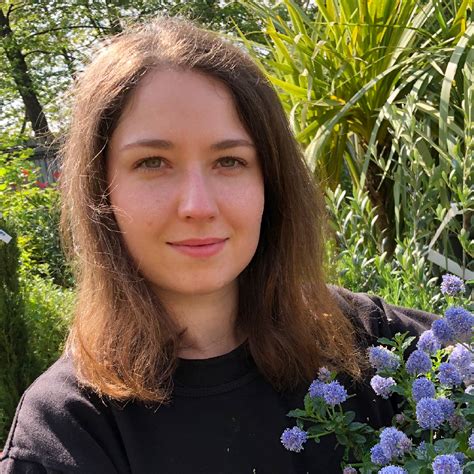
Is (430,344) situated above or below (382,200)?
above

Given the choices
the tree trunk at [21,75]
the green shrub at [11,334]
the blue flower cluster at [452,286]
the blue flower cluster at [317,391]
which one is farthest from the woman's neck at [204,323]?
the tree trunk at [21,75]

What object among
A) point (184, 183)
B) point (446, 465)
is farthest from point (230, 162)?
point (446, 465)

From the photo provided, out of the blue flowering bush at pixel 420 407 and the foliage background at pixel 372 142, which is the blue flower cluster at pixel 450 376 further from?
the foliage background at pixel 372 142

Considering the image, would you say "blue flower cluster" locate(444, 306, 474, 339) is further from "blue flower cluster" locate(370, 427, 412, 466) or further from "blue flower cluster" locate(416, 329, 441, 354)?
"blue flower cluster" locate(370, 427, 412, 466)


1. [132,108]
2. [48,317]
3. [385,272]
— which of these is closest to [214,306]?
[132,108]

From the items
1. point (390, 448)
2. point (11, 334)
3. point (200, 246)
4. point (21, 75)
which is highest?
point (21, 75)

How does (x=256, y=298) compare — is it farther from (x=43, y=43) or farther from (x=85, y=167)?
(x=43, y=43)

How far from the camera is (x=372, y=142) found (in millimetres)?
2562

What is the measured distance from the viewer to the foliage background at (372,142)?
6.99 feet

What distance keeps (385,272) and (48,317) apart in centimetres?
278

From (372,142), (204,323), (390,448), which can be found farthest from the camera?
(372,142)

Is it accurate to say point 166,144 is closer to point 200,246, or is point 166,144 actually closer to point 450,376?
point 200,246

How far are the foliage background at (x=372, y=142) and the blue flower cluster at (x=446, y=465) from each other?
1.04 m

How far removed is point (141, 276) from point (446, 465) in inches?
28.9
